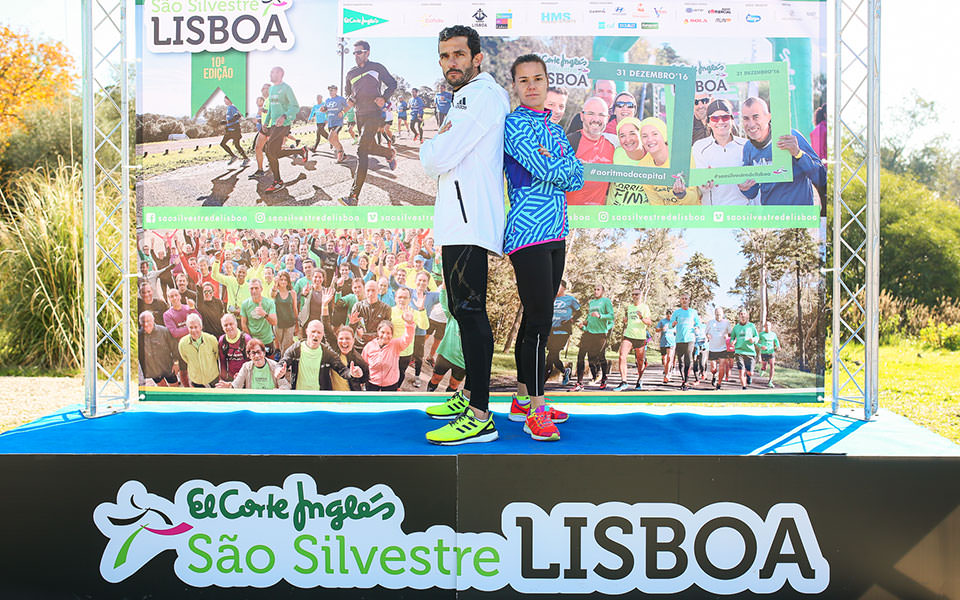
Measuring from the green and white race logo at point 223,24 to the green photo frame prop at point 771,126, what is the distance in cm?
221

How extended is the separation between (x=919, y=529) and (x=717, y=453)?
2.16 ft

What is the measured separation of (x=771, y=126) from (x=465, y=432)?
224 centimetres

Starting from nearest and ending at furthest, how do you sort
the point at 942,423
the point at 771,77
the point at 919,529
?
the point at 919,529 < the point at 771,77 < the point at 942,423

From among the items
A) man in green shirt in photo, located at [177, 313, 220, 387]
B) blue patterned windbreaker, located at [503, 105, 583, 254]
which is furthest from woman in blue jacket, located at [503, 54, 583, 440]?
man in green shirt in photo, located at [177, 313, 220, 387]

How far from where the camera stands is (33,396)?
650cm

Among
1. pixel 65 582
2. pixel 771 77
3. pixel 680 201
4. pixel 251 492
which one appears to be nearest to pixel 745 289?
pixel 680 201

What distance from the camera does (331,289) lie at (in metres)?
3.66

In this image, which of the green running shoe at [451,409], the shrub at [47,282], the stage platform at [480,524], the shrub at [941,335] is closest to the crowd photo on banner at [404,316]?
the green running shoe at [451,409]

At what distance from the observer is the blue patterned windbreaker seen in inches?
105

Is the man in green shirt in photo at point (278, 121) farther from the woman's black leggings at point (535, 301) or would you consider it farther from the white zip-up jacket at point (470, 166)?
the woman's black leggings at point (535, 301)

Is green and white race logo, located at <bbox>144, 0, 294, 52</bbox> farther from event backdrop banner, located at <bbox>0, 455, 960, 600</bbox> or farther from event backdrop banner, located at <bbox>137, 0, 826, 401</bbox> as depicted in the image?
event backdrop banner, located at <bbox>0, 455, 960, 600</bbox>

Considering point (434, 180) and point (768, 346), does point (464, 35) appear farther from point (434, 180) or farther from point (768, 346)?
point (768, 346)

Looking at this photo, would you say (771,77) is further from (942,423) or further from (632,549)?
(942,423)

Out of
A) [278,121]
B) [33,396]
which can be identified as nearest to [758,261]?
[278,121]
